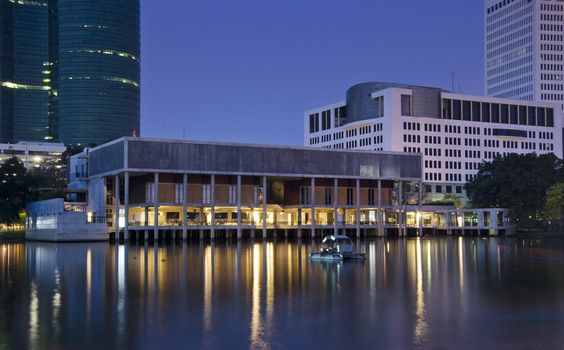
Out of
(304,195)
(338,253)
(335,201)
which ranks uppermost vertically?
(304,195)

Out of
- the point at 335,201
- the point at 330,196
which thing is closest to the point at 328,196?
the point at 330,196

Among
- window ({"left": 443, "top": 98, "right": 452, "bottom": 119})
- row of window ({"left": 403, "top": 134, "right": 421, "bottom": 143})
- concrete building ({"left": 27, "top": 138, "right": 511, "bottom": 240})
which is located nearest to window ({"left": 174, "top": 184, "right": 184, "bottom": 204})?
concrete building ({"left": 27, "top": 138, "right": 511, "bottom": 240})

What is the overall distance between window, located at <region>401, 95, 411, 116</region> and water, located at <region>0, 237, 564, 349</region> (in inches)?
5187

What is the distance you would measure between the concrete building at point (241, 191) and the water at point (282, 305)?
49143mm

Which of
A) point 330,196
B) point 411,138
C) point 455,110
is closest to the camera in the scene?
point 330,196

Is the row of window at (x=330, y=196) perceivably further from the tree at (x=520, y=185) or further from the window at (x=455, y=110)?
the window at (x=455, y=110)

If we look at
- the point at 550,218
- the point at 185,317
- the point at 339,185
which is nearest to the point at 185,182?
the point at 339,185

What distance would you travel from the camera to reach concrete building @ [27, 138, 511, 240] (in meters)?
112

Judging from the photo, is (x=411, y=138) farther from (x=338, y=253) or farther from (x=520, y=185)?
(x=338, y=253)

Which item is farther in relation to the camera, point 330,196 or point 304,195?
point 330,196

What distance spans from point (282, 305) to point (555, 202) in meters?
101

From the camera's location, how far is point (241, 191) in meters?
121

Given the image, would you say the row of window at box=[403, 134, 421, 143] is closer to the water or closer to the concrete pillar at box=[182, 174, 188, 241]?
the concrete pillar at box=[182, 174, 188, 241]

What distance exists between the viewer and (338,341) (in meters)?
28.1
